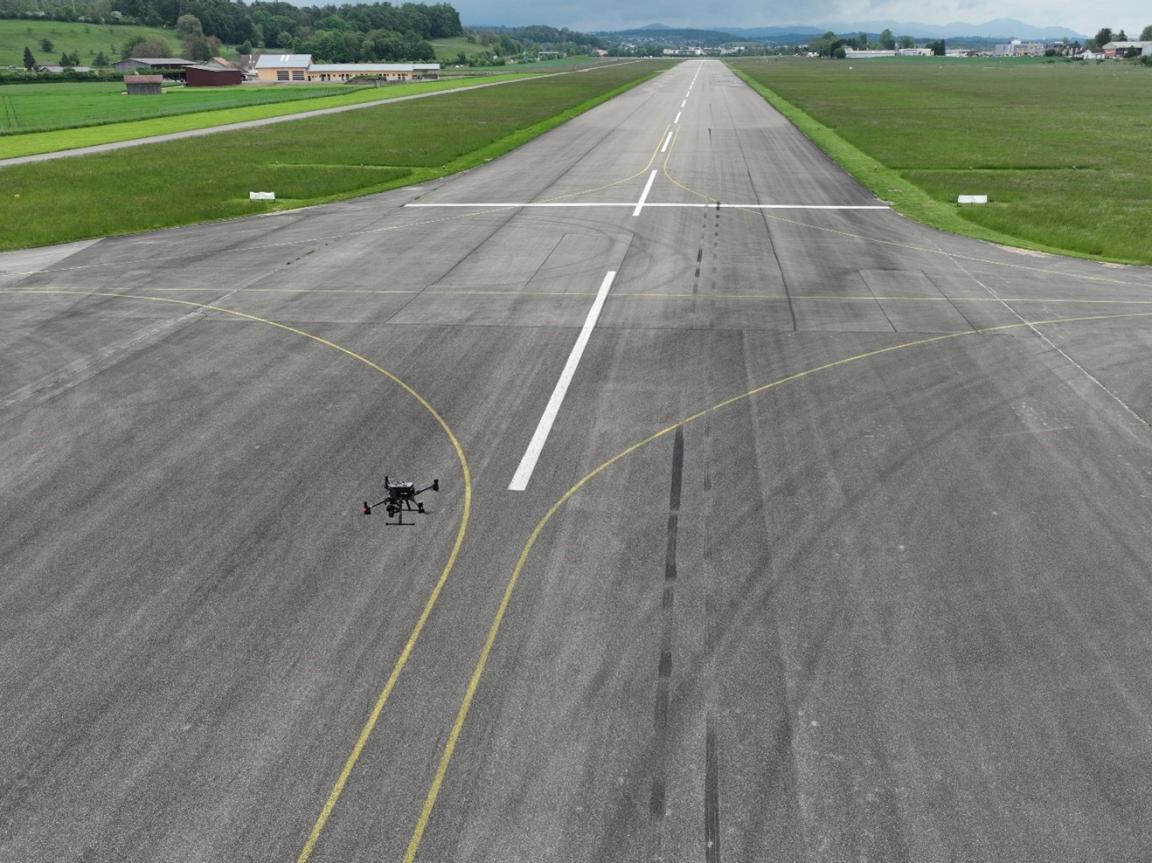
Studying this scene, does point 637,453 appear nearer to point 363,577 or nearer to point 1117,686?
point 363,577

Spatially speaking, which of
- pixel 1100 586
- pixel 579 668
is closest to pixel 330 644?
pixel 579 668

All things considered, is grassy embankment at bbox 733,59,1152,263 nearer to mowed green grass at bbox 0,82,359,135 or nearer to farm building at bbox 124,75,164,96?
mowed green grass at bbox 0,82,359,135

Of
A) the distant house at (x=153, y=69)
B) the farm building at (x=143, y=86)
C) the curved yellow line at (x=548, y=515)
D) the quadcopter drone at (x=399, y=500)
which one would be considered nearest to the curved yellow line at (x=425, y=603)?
the quadcopter drone at (x=399, y=500)

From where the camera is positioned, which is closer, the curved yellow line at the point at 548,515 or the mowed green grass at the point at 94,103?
the curved yellow line at the point at 548,515

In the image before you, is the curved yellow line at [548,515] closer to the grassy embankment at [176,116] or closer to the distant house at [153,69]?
the grassy embankment at [176,116]

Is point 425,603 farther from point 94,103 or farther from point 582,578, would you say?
point 94,103

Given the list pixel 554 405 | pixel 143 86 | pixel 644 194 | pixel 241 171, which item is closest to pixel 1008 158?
pixel 644 194
